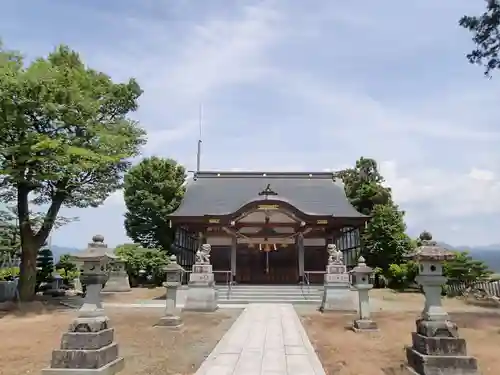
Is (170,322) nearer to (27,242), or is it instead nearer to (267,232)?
(27,242)

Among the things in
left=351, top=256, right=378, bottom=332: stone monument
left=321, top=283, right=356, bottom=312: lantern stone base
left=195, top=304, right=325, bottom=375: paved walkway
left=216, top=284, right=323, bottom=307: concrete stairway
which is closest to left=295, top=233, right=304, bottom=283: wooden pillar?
left=216, top=284, right=323, bottom=307: concrete stairway

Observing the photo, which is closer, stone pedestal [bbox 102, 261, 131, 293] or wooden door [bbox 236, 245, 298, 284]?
stone pedestal [bbox 102, 261, 131, 293]

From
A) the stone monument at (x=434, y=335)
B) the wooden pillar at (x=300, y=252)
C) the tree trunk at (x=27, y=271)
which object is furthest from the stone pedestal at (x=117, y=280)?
the stone monument at (x=434, y=335)

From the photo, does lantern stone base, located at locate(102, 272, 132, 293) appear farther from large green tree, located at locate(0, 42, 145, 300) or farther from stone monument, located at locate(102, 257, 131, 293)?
large green tree, located at locate(0, 42, 145, 300)

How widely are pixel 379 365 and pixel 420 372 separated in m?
0.85

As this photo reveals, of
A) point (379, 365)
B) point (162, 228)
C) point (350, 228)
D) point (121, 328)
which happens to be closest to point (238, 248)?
point (350, 228)

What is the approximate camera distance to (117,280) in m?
20.4

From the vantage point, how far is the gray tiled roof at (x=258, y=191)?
21953 mm

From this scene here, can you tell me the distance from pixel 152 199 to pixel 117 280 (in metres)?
9.53

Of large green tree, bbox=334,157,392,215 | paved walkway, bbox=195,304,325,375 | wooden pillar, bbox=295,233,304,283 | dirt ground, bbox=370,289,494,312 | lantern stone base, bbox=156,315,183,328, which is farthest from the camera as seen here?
large green tree, bbox=334,157,392,215

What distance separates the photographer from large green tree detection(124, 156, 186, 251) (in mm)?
29375

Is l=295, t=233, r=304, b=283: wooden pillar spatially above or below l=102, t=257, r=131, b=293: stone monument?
above

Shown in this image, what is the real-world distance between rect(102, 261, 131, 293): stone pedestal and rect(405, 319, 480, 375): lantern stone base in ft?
55.4

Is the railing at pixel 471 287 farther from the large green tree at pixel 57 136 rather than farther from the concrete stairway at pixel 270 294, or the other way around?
the large green tree at pixel 57 136
